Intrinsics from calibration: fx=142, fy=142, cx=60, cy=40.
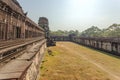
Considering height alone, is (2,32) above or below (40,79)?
above

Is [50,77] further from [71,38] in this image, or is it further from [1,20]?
[71,38]

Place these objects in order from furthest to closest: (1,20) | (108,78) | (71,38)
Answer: (71,38)
(108,78)
(1,20)

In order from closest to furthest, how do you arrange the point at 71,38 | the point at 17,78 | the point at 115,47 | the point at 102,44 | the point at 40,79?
the point at 17,78 < the point at 40,79 < the point at 115,47 < the point at 102,44 < the point at 71,38

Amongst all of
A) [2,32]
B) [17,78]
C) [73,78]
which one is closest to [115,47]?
[73,78]

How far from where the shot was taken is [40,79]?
9.78 m

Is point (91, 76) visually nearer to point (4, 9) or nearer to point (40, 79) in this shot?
point (40, 79)

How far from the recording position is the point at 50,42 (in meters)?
39.8

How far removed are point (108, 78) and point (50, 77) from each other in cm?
426

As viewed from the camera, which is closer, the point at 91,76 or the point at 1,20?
the point at 1,20

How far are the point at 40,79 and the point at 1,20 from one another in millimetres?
5347

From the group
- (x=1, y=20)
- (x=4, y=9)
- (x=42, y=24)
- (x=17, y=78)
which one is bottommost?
(x=17, y=78)

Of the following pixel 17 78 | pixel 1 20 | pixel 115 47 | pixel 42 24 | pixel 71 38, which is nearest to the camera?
pixel 17 78

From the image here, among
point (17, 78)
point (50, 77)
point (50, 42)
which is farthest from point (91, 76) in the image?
point (50, 42)

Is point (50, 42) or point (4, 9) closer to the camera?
point (4, 9)
